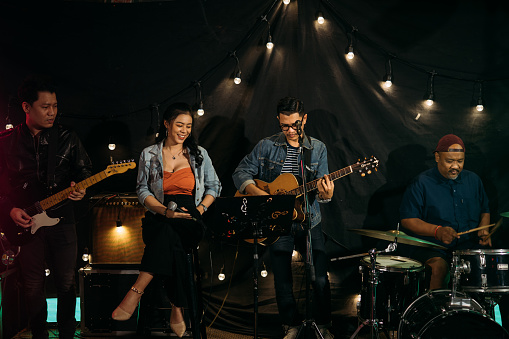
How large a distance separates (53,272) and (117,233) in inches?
30.4

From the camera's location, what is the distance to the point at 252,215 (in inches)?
160

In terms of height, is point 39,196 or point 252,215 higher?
point 39,196

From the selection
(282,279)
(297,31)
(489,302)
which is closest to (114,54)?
(297,31)

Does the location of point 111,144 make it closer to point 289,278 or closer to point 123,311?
point 123,311

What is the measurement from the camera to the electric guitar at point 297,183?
4832 mm

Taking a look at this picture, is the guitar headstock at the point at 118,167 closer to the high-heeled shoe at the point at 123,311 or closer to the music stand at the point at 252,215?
the high-heeled shoe at the point at 123,311

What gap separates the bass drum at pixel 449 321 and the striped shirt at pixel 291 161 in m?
1.72

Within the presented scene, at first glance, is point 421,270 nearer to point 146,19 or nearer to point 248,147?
point 248,147

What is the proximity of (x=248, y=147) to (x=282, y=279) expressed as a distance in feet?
5.23

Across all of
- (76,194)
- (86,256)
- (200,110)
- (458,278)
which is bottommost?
(458,278)

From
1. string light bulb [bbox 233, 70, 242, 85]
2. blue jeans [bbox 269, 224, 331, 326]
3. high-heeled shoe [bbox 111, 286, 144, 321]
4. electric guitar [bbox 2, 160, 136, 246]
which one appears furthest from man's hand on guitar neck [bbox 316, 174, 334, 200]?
electric guitar [bbox 2, 160, 136, 246]

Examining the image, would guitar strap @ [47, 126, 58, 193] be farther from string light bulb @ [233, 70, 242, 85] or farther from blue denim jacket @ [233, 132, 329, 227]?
string light bulb @ [233, 70, 242, 85]

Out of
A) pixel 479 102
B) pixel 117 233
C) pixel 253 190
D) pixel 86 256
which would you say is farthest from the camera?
pixel 479 102

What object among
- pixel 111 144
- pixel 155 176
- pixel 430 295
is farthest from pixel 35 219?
pixel 430 295
